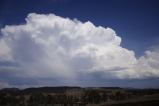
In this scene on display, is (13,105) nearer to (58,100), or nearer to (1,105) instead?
(1,105)

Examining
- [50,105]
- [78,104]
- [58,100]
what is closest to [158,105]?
[78,104]

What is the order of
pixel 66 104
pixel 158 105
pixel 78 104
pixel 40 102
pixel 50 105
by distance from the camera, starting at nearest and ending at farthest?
1. pixel 158 105
2. pixel 78 104
3. pixel 66 104
4. pixel 50 105
5. pixel 40 102

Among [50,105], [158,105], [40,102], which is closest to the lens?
[158,105]

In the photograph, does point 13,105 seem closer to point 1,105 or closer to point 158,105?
point 1,105

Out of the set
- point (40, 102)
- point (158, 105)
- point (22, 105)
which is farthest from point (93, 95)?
point (158, 105)

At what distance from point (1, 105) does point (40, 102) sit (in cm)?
1758

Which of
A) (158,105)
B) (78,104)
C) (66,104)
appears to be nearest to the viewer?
(158,105)

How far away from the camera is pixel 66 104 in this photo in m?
97.1

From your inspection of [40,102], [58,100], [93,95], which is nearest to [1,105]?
[40,102]

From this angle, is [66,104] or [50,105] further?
[50,105]

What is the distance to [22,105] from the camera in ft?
329

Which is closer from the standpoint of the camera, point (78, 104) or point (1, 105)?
point (78, 104)

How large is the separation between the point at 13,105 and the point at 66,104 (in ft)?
71.0

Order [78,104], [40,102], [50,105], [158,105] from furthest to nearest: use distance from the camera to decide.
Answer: [40,102] < [50,105] < [78,104] < [158,105]
